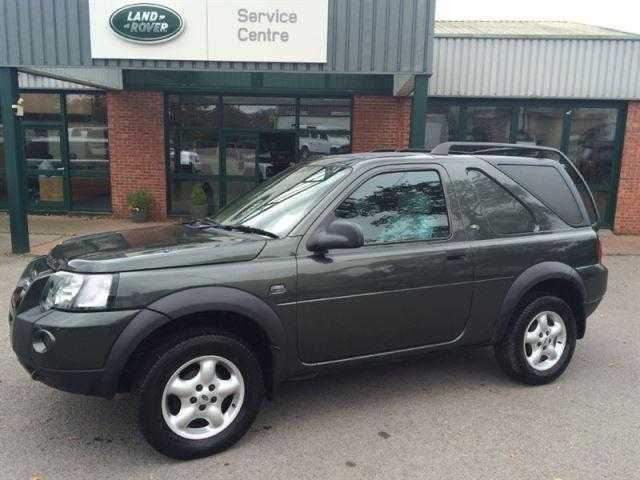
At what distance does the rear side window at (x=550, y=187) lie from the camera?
14.2ft

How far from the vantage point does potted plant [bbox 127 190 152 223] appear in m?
12.3

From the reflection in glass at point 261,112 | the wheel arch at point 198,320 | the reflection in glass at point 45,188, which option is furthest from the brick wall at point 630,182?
the reflection in glass at point 45,188

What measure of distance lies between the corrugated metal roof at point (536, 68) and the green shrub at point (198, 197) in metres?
5.44

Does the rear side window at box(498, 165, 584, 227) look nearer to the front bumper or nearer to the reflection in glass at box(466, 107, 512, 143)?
the front bumper

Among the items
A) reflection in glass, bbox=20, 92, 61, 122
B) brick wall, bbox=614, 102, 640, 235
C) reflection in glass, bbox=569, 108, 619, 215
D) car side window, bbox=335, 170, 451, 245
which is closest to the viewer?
car side window, bbox=335, 170, 451, 245

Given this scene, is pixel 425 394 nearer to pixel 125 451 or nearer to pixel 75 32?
pixel 125 451

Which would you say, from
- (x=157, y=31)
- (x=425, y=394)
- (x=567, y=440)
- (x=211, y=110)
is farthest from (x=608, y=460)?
(x=211, y=110)

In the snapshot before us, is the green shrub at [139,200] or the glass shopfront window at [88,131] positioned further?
the glass shopfront window at [88,131]

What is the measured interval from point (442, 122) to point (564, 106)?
2.64 m

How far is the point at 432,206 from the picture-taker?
12.8 feet

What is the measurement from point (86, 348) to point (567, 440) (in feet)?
9.54

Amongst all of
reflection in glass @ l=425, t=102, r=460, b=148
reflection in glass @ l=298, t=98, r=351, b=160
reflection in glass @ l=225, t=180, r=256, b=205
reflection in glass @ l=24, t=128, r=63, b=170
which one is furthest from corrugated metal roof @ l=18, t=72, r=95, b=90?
reflection in glass @ l=425, t=102, r=460, b=148

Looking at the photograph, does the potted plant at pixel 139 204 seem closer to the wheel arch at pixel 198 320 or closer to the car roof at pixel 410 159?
the car roof at pixel 410 159

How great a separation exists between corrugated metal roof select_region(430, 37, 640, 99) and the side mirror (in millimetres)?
9288
